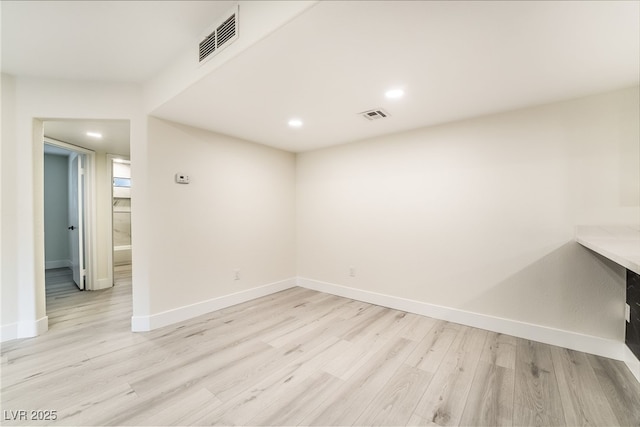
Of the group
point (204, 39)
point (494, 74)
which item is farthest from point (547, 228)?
point (204, 39)

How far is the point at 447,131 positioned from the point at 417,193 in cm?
76

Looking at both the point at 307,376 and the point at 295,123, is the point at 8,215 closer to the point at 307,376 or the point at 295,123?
the point at 295,123

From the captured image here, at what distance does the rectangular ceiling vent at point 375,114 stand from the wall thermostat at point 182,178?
206cm

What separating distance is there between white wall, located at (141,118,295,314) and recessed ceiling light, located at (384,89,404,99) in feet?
6.88

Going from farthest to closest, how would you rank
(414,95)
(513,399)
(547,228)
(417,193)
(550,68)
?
(417,193), (547,228), (414,95), (550,68), (513,399)

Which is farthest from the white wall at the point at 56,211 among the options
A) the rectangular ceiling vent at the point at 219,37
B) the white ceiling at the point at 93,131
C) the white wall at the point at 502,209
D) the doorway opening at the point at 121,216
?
the white wall at the point at 502,209

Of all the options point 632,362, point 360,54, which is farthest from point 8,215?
point 632,362

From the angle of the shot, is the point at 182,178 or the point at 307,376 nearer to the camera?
the point at 307,376

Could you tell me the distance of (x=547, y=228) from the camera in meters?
2.32

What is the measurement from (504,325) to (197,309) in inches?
129

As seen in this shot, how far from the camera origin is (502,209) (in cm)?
252

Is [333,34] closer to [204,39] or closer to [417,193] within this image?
[204,39]

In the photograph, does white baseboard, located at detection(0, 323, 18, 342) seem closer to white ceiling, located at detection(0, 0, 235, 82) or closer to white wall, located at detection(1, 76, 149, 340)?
white wall, located at detection(1, 76, 149, 340)

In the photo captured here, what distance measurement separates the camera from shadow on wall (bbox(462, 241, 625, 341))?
206 centimetres
